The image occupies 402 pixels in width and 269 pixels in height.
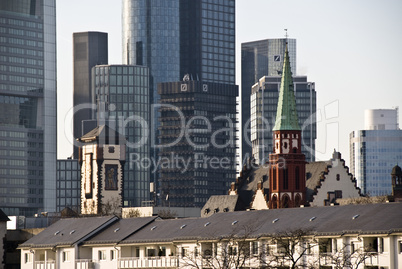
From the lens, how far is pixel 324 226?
124625mm

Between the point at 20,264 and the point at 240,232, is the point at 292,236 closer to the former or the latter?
the point at 240,232

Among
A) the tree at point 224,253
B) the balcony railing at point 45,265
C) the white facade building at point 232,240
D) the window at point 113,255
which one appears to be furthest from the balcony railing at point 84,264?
the tree at point 224,253

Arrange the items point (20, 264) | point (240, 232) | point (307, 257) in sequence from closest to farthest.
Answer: point (307, 257)
point (240, 232)
point (20, 264)

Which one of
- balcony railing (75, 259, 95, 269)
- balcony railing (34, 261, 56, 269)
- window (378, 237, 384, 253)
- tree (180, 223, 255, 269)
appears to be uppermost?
window (378, 237, 384, 253)

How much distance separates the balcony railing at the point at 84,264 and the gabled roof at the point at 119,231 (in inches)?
84.6

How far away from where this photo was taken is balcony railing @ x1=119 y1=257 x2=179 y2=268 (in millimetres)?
136750

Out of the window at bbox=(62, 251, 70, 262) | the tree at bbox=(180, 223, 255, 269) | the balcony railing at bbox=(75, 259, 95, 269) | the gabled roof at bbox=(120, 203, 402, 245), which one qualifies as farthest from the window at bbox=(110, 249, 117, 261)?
the tree at bbox=(180, 223, 255, 269)

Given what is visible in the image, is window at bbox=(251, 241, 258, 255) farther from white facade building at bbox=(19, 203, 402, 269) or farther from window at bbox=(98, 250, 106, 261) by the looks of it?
window at bbox=(98, 250, 106, 261)

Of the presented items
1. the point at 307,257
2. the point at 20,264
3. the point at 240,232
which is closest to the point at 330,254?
the point at 307,257

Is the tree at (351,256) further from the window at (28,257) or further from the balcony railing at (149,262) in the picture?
the window at (28,257)

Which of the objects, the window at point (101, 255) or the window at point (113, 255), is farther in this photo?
the window at point (101, 255)

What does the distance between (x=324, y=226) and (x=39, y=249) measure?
44.9 metres

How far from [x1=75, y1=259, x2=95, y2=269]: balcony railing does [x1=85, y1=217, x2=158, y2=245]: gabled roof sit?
2149 millimetres

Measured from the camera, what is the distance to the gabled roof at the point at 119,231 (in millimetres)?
146125
